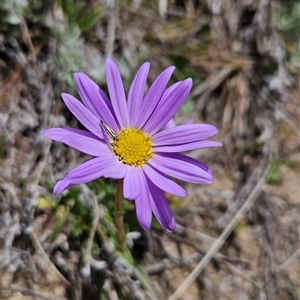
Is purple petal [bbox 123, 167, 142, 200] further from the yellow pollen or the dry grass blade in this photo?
the dry grass blade

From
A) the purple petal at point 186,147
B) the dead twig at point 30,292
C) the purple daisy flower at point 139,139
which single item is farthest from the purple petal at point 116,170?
the dead twig at point 30,292

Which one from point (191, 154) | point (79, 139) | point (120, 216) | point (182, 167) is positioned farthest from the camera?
point (191, 154)

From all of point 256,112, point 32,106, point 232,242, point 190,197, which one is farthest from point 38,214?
point 256,112

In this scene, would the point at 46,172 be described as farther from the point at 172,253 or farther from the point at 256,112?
the point at 256,112

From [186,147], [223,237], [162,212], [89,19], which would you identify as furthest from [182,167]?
[89,19]

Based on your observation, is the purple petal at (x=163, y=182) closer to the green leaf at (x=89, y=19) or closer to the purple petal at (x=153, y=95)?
the purple petal at (x=153, y=95)

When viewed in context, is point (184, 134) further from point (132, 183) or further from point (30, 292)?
point (30, 292)

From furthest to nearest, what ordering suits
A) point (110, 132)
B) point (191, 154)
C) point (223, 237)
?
point (191, 154) → point (223, 237) → point (110, 132)
